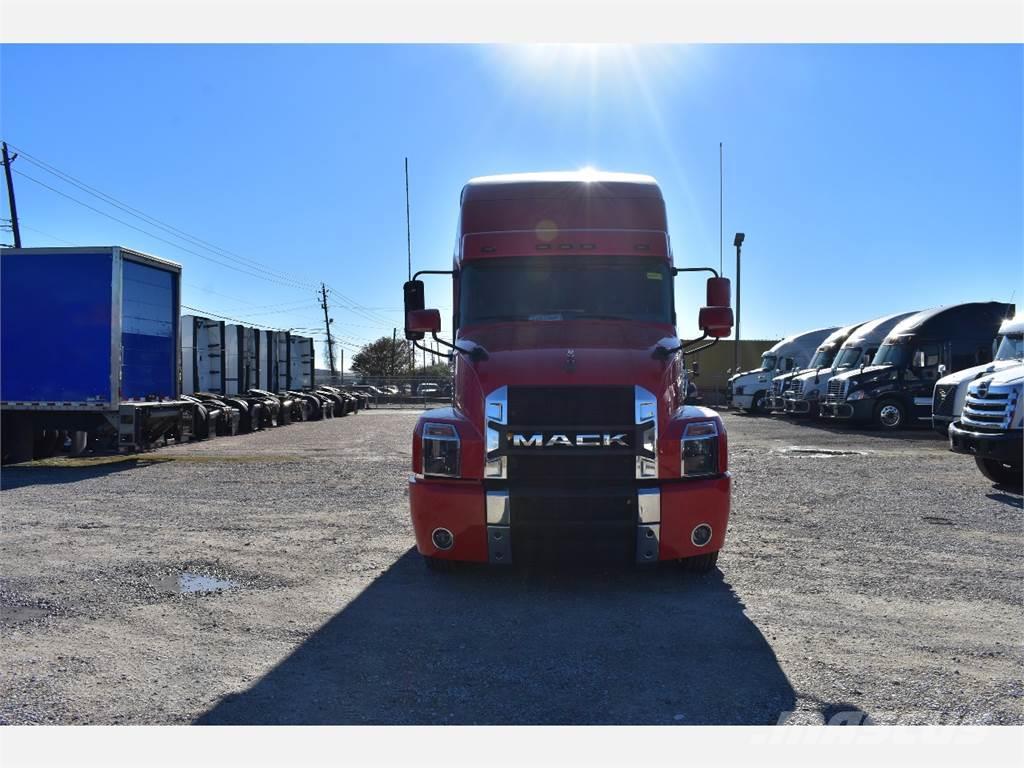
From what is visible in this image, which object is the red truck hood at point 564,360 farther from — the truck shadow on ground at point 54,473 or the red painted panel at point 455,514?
the truck shadow on ground at point 54,473

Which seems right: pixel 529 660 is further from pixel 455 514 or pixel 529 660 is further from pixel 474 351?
pixel 474 351

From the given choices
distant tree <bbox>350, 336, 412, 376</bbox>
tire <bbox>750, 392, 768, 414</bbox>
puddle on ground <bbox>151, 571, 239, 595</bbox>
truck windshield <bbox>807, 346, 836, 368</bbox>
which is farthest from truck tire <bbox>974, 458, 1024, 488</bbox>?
distant tree <bbox>350, 336, 412, 376</bbox>

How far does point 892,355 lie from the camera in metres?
22.1

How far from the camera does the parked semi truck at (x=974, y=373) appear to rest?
45.5ft

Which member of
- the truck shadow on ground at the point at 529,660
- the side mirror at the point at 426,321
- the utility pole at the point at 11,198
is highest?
the utility pole at the point at 11,198

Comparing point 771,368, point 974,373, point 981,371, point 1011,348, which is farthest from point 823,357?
point 1011,348

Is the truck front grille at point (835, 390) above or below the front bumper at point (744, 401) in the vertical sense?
above

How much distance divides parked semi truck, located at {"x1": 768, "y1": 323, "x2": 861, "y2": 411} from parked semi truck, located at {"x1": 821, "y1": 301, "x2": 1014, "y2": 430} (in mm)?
3990

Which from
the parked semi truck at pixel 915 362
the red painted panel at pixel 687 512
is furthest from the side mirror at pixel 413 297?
the parked semi truck at pixel 915 362

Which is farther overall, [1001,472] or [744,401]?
[744,401]

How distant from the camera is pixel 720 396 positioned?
44.4 m

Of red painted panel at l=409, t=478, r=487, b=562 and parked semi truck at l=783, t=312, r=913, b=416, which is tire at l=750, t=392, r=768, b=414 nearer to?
parked semi truck at l=783, t=312, r=913, b=416

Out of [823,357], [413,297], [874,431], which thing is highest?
[823,357]

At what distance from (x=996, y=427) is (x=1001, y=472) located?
1.27 m
